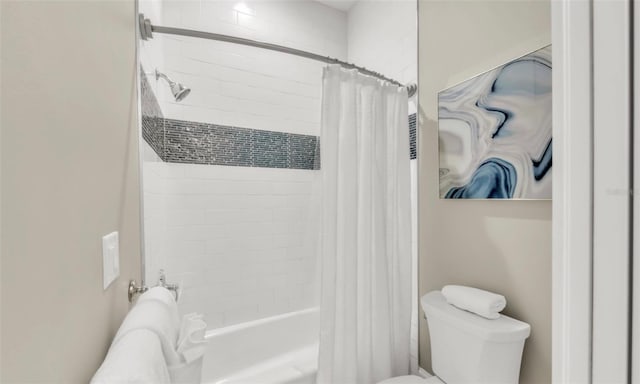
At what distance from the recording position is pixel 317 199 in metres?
1.35

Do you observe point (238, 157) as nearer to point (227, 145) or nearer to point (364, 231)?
point (227, 145)

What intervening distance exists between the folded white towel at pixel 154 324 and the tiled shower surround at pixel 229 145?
3.35 ft

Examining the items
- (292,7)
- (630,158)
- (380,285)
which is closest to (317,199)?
(380,285)

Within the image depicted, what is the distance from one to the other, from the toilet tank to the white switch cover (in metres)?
1.20

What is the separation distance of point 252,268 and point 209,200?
22.3 inches

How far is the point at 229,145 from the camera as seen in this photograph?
2.01 meters

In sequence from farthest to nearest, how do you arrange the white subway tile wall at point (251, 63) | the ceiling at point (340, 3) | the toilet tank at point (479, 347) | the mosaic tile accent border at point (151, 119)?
the ceiling at point (340, 3) < the white subway tile wall at point (251, 63) < the mosaic tile accent border at point (151, 119) < the toilet tank at point (479, 347)

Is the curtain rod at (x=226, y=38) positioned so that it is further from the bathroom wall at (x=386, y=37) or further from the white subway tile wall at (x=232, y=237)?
the white subway tile wall at (x=232, y=237)

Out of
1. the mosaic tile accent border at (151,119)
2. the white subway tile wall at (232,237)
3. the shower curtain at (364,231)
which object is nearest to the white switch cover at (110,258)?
the mosaic tile accent border at (151,119)

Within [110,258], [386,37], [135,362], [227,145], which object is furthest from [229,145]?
[135,362]

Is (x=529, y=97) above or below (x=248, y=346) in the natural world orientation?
above

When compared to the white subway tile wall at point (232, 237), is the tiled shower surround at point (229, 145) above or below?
above

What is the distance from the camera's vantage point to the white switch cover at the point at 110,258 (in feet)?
2.16

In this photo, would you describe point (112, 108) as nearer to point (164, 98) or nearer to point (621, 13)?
point (621, 13)
